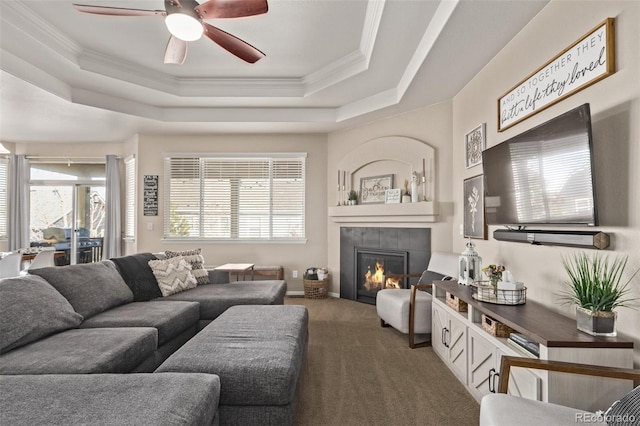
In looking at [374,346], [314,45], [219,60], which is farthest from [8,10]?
[374,346]

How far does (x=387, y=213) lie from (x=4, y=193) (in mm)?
6716

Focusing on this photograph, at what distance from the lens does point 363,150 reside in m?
4.91

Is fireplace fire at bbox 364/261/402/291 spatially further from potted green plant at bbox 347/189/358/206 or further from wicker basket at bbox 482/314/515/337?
wicker basket at bbox 482/314/515/337

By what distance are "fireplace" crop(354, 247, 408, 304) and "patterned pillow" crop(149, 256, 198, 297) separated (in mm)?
2363

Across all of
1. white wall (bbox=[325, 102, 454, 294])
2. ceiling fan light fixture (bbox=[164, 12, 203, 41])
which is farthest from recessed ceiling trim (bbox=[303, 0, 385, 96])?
ceiling fan light fixture (bbox=[164, 12, 203, 41])

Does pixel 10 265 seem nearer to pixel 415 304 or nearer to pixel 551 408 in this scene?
pixel 415 304

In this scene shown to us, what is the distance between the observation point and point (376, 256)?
4785 mm

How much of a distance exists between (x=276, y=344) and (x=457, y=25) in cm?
255

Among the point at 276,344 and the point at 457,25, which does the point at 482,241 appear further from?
the point at 276,344

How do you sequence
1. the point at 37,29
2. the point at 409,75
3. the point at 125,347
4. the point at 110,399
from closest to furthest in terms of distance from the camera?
1. the point at 110,399
2. the point at 125,347
3. the point at 37,29
4. the point at 409,75

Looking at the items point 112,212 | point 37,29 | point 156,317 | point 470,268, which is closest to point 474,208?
point 470,268

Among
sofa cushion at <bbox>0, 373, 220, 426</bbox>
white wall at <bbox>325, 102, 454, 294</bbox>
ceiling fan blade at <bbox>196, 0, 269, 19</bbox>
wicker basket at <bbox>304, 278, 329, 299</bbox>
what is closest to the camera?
sofa cushion at <bbox>0, 373, 220, 426</bbox>

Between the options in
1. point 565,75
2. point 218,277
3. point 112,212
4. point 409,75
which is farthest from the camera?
point 112,212

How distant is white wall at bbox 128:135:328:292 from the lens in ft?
17.9
